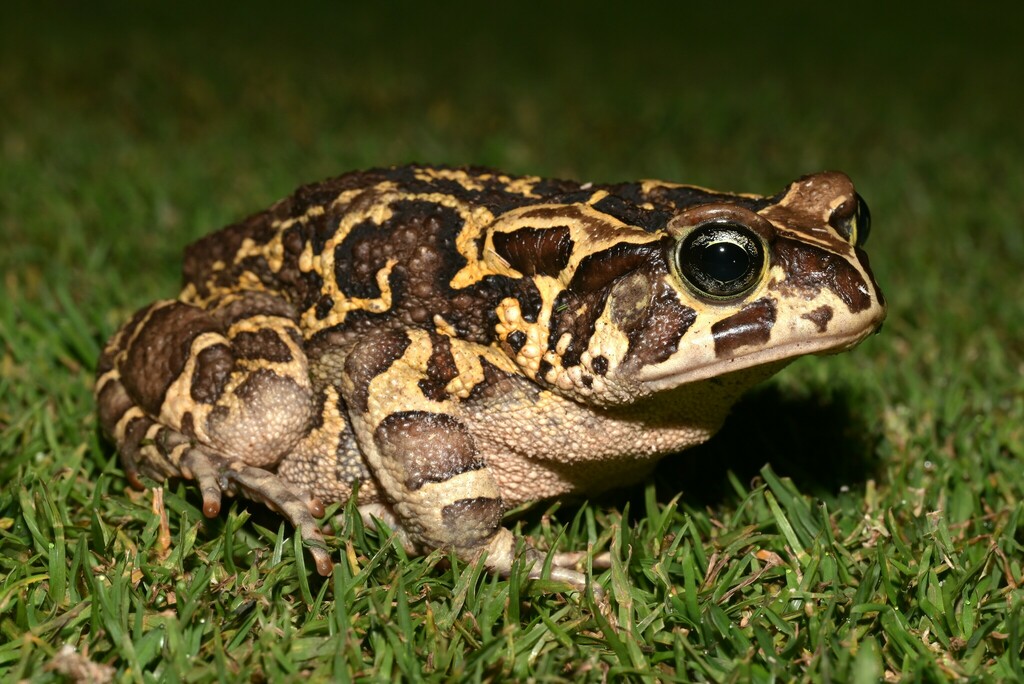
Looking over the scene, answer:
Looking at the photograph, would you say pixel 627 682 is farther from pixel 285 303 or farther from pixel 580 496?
pixel 285 303

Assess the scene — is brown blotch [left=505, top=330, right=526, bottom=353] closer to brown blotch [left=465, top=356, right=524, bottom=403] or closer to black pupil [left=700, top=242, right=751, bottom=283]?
brown blotch [left=465, top=356, right=524, bottom=403]

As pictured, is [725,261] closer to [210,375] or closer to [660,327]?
[660,327]

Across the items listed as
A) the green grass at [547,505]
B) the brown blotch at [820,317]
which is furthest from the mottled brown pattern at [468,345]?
the green grass at [547,505]

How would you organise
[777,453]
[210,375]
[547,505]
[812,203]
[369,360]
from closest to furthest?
[812,203] < [369,360] < [210,375] < [547,505] < [777,453]

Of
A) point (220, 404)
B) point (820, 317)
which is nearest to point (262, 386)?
point (220, 404)

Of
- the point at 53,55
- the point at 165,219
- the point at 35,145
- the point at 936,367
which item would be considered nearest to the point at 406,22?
the point at 53,55

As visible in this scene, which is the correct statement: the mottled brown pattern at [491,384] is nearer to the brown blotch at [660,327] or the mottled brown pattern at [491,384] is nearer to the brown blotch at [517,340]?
the brown blotch at [517,340]
